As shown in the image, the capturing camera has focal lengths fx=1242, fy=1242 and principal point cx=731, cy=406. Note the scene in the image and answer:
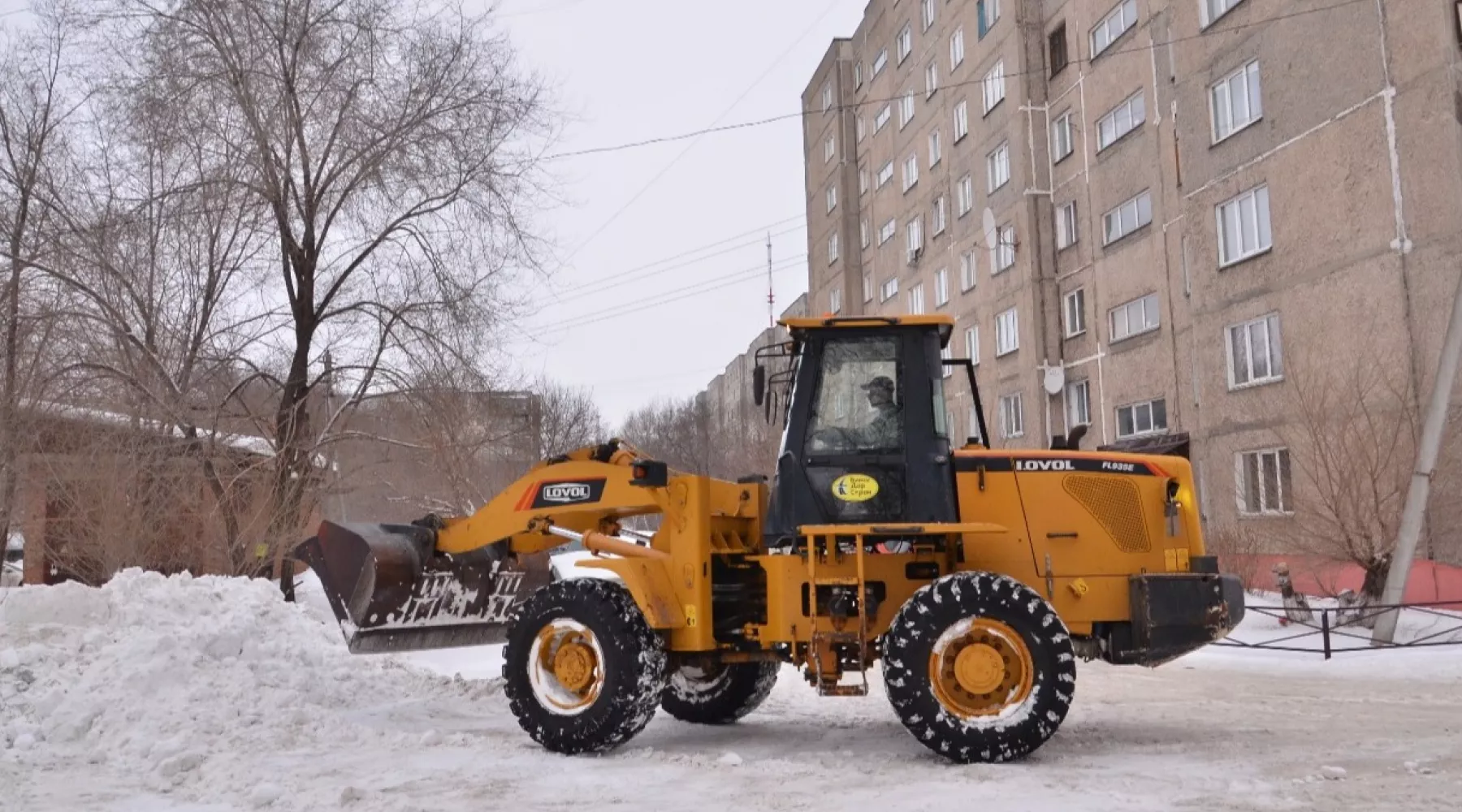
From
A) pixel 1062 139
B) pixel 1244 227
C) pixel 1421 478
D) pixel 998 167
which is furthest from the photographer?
pixel 998 167

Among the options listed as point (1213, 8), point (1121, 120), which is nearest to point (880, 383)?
point (1213, 8)

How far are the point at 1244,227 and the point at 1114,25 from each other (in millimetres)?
7017

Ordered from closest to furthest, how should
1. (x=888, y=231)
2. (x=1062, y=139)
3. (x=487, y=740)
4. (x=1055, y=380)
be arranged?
(x=487, y=740) < (x=1055, y=380) < (x=1062, y=139) < (x=888, y=231)

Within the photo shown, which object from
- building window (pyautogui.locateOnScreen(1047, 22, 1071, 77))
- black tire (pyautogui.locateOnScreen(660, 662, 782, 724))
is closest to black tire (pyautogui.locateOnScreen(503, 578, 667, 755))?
black tire (pyautogui.locateOnScreen(660, 662, 782, 724))

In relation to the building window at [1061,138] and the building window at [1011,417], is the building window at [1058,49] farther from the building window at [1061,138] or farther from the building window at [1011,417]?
the building window at [1011,417]

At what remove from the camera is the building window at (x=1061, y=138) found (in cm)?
2780

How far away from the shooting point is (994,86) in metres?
30.9

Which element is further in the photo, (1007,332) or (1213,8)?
(1007,332)

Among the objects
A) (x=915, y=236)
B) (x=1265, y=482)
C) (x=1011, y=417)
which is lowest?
(x=1265, y=482)

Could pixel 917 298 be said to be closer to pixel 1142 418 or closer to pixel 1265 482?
pixel 1142 418

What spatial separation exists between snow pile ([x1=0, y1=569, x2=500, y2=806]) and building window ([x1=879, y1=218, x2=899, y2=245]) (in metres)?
30.1

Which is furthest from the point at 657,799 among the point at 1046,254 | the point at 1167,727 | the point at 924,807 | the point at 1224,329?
the point at 1046,254

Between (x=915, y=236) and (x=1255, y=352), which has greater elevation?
(x=915, y=236)

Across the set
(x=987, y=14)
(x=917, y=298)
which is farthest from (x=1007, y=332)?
(x=987, y=14)
